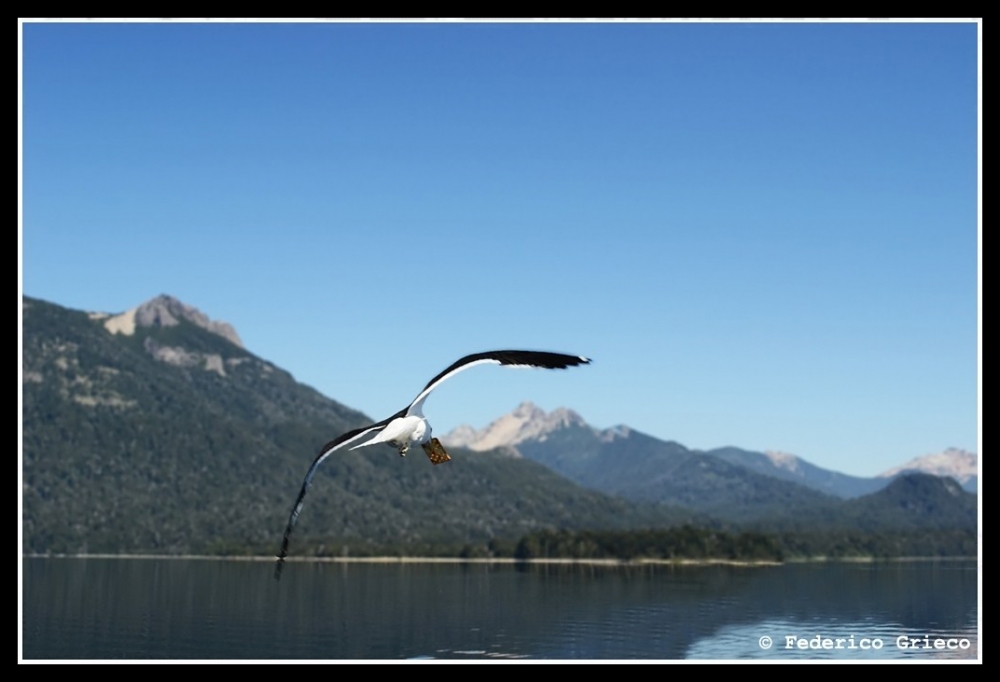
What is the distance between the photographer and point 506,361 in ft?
65.7

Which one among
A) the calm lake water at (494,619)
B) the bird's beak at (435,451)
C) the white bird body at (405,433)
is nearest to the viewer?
the bird's beak at (435,451)

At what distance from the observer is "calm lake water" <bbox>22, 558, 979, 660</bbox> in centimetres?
7400

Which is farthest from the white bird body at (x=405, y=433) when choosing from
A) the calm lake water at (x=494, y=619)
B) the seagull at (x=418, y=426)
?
the calm lake water at (x=494, y=619)

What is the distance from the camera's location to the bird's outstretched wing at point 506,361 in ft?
64.5

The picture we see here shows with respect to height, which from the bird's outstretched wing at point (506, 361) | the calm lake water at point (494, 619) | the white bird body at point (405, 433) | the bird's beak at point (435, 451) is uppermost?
the bird's outstretched wing at point (506, 361)

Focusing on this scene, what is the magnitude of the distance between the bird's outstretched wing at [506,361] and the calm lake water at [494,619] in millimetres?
49728

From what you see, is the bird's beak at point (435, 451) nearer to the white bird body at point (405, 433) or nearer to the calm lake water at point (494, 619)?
the white bird body at point (405, 433)

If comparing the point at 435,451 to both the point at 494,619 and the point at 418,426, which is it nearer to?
the point at 418,426

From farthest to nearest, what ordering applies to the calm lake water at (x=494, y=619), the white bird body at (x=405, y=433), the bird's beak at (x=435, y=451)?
the calm lake water at (x=494, y=619)
the white bird body at (x=405, y=433)
the bird's beak at (x=435, y=451)

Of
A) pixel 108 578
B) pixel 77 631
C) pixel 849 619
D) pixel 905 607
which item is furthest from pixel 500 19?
pixel 108 578

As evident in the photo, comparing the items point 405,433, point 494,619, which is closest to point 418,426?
point 405,433

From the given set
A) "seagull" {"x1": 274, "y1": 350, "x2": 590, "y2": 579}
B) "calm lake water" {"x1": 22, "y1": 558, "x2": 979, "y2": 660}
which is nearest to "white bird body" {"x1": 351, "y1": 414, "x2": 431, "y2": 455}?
"seagull" {"x1": 274, "y1": 350, "x2": 590, "y2": 579}
